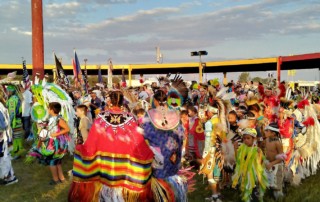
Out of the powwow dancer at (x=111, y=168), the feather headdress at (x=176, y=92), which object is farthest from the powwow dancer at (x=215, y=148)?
the powwow dancer at (x=111, y=168)

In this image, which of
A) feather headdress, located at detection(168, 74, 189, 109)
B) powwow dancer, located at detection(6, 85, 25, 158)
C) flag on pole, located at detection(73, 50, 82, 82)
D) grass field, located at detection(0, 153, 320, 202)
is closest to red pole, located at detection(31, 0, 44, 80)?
flag on pole, located at detection(73, 50, 82, 82)

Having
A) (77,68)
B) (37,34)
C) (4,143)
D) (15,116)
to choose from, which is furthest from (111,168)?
(37,34)

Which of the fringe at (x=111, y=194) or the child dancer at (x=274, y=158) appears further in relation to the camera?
the child dancer at (x=274, y=158)

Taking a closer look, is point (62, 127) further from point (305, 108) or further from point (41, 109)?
point (305, 108)

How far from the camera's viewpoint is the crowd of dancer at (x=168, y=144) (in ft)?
13.3

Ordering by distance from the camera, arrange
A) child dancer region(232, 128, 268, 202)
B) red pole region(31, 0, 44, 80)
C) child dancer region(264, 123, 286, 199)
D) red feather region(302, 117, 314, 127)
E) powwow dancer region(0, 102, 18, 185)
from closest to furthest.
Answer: child dancer region(232, 128, 268, 202), child dancer region(264, 123, 286, 199), powwow dancer region(0, 102, 18, 185), red feather region(302, 117, 314, 127), red pole region(31, 0, 44, 80)

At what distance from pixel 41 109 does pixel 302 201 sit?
5.04 m

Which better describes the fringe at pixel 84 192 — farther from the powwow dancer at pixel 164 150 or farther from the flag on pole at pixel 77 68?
the flag on pole at pixel 77 68

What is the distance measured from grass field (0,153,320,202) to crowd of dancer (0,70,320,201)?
7.1 inches

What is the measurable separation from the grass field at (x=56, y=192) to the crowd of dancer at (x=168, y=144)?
180 millimetres

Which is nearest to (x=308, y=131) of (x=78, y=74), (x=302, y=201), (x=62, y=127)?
(x=302, y=201)

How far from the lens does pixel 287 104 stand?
7930 mm

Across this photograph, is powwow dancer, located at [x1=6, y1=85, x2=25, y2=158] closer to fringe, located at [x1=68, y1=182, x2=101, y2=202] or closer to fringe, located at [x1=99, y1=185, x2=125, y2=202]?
fringe, located at [x1=68, y1=182, x2=101, y2=202]

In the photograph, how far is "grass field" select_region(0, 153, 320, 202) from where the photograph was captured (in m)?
5.98
